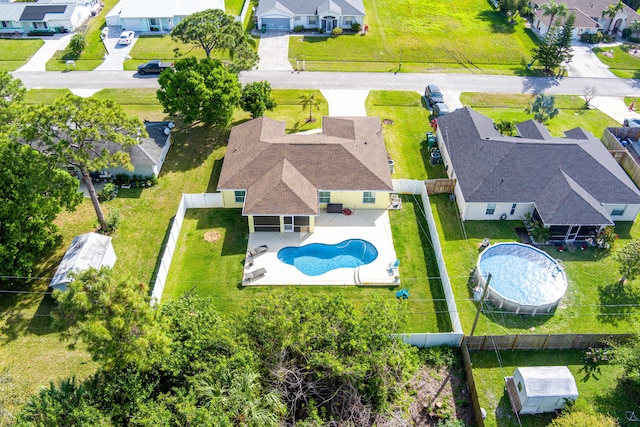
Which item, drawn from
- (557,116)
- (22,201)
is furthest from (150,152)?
(557,116)

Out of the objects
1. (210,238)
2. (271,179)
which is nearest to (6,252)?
(210,238)

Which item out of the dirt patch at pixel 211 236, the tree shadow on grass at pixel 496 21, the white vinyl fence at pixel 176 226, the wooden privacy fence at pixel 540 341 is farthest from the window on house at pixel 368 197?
the tree shadow on grass at pixel 496 21

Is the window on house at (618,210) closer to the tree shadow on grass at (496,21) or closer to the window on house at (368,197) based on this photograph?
the window on house at (368,197)

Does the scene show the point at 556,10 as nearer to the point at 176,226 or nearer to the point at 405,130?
the point at 405,130

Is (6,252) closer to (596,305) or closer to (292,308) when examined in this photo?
(292,308)

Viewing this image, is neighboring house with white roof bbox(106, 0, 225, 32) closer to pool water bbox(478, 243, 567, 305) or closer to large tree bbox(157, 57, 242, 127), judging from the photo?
large tree bbox(157, 57, 242, 127)
